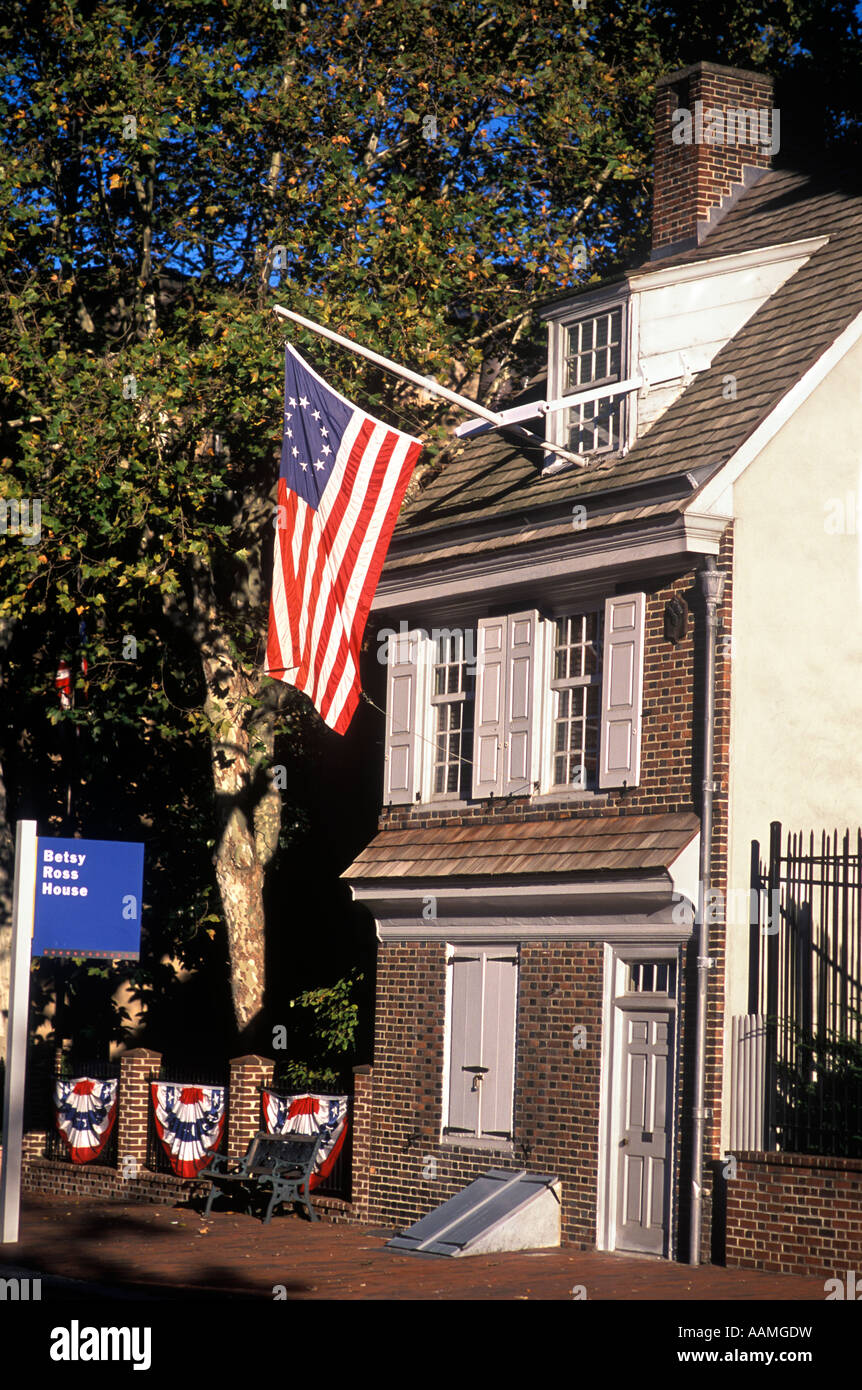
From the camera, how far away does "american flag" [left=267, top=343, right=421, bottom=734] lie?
17047mm

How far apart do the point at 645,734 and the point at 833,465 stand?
3.09 meters

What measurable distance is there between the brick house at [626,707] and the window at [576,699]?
0.11 ft

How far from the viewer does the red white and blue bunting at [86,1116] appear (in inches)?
884

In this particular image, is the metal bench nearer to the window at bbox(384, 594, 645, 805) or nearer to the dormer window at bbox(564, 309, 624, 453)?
the window at bbox(384, 594, 645, 805)

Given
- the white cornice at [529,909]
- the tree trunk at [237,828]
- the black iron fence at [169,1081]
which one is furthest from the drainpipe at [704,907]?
→ the tree trunk at [237,828]

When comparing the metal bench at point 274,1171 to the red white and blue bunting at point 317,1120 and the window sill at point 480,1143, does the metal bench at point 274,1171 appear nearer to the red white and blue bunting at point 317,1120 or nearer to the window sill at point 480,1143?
the red white and blue bunting at point 317,1120

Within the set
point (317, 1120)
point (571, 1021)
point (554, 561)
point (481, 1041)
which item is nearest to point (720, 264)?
point (554, 561)

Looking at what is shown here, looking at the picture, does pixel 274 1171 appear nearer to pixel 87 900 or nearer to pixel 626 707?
pixel 87 900

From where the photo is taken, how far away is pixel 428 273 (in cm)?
2258

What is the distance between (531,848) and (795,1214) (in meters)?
4.74

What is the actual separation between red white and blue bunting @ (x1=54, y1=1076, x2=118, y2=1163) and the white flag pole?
6.04 m

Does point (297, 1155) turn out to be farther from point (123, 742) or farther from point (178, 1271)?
point (123, 742)

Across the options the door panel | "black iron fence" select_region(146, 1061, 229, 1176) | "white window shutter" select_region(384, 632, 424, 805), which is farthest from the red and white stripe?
"black iron fence" select_region(146, 1061, 229, 1176)

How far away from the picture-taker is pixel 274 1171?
18734 mm
